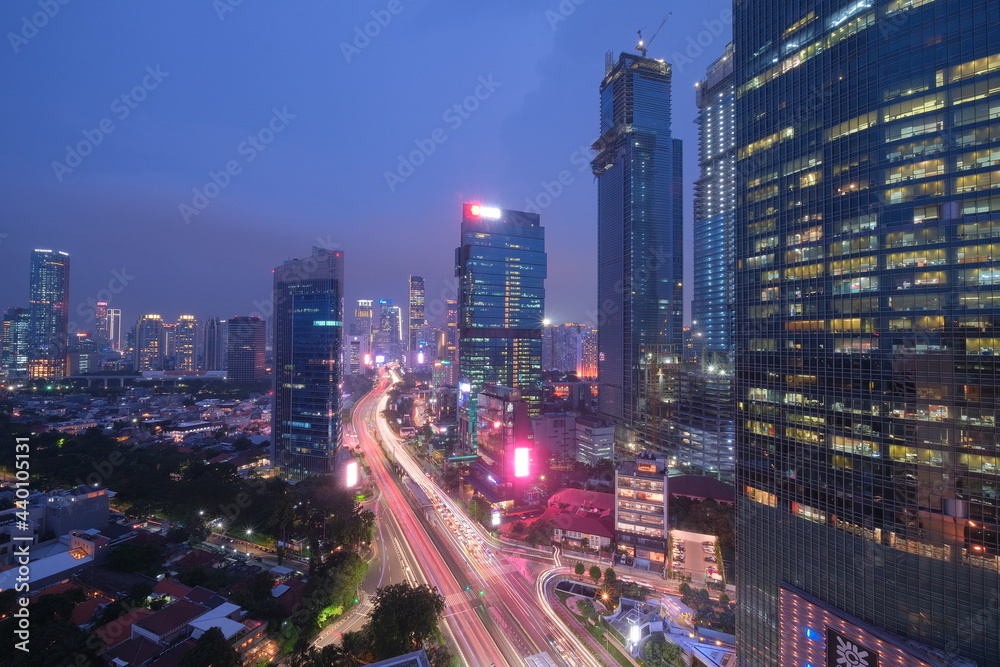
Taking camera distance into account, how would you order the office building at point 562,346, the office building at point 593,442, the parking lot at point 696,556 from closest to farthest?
1. the parking lot at point 696,556
2. the office building at point 593,442
3. the office building at point 562,346

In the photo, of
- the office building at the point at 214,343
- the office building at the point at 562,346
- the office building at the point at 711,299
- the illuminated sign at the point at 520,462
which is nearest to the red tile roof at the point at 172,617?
the illuminated sign at the point at 520,462

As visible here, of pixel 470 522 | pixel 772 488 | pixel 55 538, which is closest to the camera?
pixel 772 488

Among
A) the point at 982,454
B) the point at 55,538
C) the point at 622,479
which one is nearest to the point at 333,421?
the point at 55,538

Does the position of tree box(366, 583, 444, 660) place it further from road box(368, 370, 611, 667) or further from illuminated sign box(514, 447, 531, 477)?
illuminated sign box(514, 447, 531, 477)

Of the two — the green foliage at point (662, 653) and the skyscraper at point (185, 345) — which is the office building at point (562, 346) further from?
the green foliage at point (662, 653)

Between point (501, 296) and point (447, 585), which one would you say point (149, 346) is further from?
point (447, 585)

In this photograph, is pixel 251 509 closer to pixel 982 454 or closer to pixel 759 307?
pixel 759 307

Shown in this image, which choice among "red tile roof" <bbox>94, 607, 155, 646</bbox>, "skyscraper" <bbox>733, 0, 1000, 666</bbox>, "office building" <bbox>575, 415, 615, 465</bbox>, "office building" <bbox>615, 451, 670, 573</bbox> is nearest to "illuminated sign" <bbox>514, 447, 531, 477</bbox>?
"office building" <bbox>615, 451, 670, 573</bbox>
